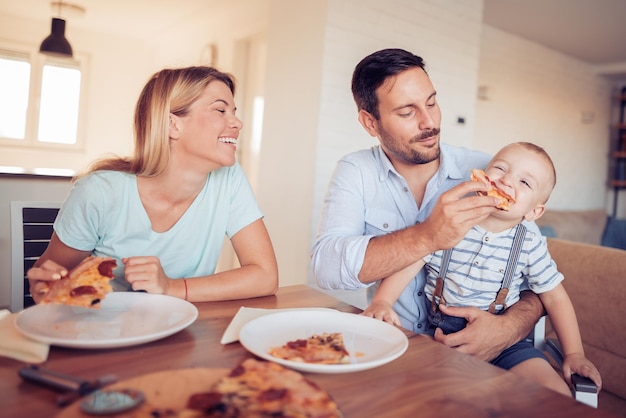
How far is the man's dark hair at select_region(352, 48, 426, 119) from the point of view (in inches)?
75.2

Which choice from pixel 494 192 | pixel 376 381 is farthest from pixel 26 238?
pixel 494 192

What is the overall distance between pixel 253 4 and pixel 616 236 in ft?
15.2

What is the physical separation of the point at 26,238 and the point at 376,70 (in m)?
1.45

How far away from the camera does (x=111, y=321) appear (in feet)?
3.55

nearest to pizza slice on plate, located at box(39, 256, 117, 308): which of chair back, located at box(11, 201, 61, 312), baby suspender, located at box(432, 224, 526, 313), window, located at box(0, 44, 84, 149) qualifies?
chair back, located at box(11, 201, 61, 312)

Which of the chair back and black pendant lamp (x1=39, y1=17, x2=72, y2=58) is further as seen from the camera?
black pendant lamp (x1=39, y1=17, x2=72, y2=58)

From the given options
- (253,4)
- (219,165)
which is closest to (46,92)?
(253,4)

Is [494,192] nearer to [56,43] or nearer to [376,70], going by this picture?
[376,70]

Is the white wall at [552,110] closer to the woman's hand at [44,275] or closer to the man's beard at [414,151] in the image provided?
the man's beard at [414,151]

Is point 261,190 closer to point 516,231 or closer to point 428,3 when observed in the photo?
point 428,3

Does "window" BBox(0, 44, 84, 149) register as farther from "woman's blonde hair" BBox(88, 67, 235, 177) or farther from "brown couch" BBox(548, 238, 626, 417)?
"brown couch" BBox(548, 238, 626, 417)

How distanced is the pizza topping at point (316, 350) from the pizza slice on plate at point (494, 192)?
2.29 feet

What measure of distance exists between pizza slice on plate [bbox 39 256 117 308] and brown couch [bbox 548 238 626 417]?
2210 millimetres

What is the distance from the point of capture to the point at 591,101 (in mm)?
7504
